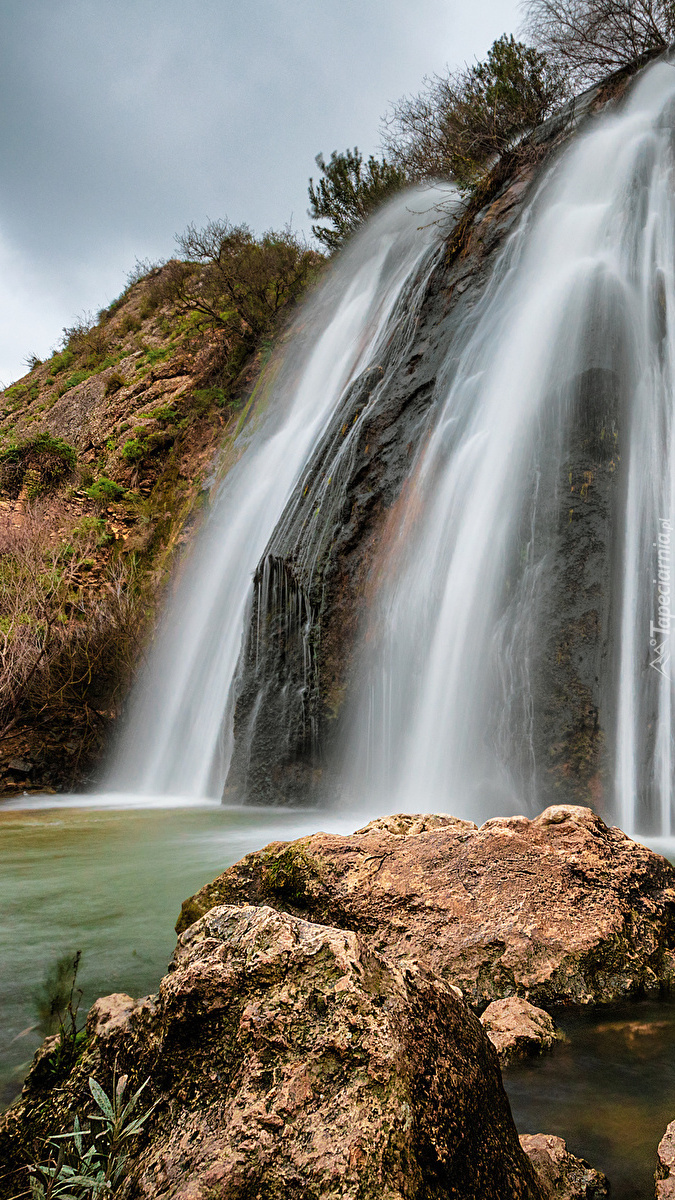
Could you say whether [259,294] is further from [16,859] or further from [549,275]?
[16,859]

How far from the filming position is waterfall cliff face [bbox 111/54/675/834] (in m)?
6.73

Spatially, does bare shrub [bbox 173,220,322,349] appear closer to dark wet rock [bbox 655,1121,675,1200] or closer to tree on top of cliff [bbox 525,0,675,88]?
tree on top of cliff [bbox 525,0,675,88]

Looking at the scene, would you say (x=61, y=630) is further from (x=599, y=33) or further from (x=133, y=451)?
(x=599, y=33)

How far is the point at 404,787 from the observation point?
25.8ft

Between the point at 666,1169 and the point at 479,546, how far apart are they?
22.2ft

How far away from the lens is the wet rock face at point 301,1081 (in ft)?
4.30

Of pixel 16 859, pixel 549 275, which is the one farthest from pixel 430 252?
pixel 16 859

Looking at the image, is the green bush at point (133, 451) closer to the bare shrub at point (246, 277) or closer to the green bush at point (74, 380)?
the bare shrub at point (246, 277)

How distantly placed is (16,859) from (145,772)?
5.66 metres

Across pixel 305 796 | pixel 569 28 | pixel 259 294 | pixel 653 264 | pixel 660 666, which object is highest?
pixel 569 28

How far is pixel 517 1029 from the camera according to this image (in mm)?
2584

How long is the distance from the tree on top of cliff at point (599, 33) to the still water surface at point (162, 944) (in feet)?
51.6

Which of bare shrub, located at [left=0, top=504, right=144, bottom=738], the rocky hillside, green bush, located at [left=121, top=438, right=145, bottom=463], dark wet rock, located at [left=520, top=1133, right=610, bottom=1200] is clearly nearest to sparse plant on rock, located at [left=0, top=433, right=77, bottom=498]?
the rocky hillside

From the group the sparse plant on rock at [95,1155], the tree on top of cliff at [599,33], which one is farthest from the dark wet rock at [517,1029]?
the tree on top of cliff at [599,33]
